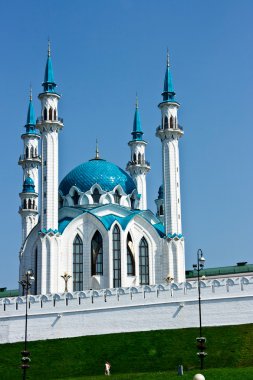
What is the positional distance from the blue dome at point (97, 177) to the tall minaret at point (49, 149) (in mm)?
5323

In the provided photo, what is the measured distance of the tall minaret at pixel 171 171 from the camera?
202ft

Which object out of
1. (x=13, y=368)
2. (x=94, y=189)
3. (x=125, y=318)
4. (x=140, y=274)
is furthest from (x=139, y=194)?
Result: (x=13, y=368)

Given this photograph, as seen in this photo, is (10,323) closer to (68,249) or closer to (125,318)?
(125,318)

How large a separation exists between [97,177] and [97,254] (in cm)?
784

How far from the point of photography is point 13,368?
4459 centimetres

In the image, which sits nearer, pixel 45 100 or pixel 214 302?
pixel 214 302

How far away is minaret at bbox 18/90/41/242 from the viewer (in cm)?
7031

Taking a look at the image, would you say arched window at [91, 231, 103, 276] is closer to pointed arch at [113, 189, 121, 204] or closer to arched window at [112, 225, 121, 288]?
arched window at [112, 225, 121, 288]

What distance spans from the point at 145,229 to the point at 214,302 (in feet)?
57.2

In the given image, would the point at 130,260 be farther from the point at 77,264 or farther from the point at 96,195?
the point at 96,195

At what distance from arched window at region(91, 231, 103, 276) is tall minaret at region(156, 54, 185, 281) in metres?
5.61

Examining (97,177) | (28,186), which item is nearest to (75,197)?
(97,177)

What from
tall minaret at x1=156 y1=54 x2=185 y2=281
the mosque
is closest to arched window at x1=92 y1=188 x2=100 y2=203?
the mosque

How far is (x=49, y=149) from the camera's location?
205ft
